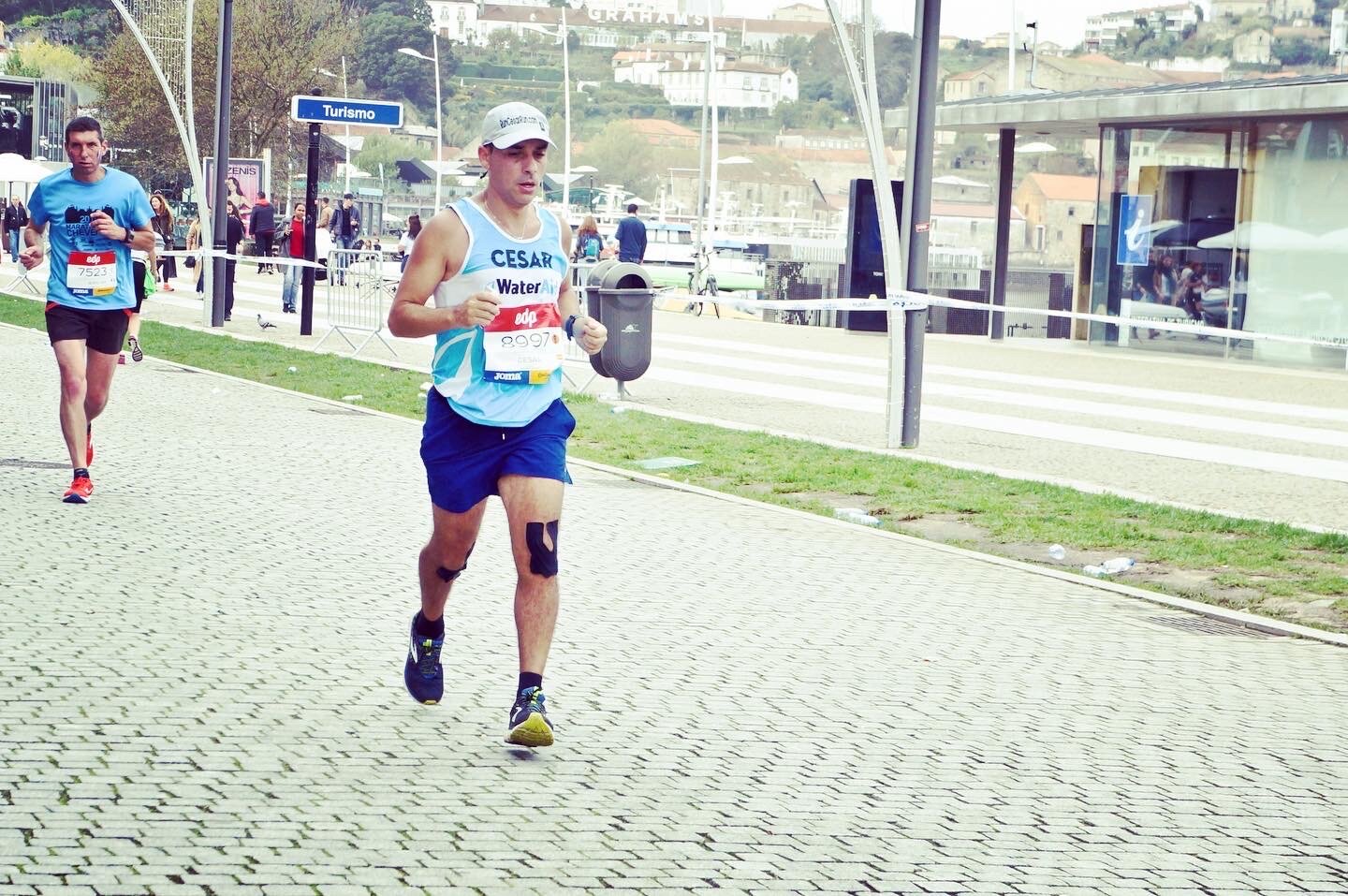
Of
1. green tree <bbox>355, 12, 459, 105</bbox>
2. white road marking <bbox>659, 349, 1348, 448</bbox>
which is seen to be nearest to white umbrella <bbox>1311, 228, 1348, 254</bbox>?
white road marking <bbox>659, 349, 1348, 448</bbox>

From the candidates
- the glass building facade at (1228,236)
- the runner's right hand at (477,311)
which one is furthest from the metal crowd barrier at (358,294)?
the runner's right hand at (477,311)

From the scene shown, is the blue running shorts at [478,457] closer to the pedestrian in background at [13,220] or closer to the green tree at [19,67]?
the pedestrian in background at [13,220]

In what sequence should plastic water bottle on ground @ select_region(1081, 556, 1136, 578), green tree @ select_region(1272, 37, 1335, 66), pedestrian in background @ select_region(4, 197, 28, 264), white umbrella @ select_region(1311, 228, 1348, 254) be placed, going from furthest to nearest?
green tree @ select_region(1272, 37, 1335, 66), pedestrian in background @ select_region(4, 197, 28, 264), white umbrella @ select_region(1311, 228, 1348, 254), plastic water bottle on ground @ select_region(1081, 556, 1136, 578)

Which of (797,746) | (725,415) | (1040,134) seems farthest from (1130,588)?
(1040,134)

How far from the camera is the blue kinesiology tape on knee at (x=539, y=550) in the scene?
5.46 meters

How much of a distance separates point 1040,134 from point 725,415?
1767 cm

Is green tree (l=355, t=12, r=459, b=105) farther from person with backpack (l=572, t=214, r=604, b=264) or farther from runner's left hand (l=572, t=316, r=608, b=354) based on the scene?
runner's left hand (l=572, t=316, r=608, b=354)

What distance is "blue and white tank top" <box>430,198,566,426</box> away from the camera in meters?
5.50

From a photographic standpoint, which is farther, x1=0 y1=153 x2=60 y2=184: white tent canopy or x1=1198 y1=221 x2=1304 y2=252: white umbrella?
x1=0 y1=153 x2=60 y2=184: white tent canopy

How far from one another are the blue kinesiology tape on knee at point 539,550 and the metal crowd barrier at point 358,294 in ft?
54.9

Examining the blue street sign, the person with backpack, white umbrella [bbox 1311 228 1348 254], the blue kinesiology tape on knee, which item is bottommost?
the blue kinesiology tape on knee

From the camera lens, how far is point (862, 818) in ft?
15.7

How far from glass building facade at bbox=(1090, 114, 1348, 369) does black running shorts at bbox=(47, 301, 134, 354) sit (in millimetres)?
17520

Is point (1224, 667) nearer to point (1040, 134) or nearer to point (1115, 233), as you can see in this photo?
point (1115, 233)
